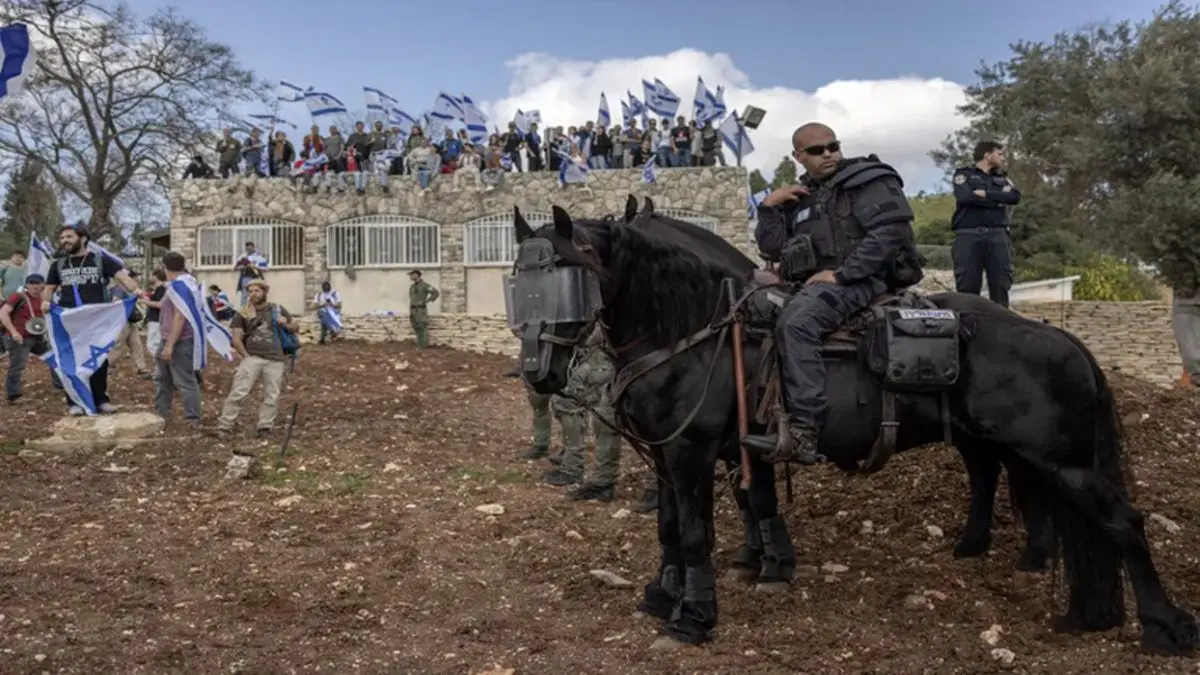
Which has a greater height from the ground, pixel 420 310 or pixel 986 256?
pixel 986 256

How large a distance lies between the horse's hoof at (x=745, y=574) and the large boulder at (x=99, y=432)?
7.39 m

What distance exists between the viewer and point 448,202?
26.1m

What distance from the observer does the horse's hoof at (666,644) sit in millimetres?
5328

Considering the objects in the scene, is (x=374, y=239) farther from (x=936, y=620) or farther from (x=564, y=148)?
(x=936, y=620)

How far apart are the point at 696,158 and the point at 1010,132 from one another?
10.9 m

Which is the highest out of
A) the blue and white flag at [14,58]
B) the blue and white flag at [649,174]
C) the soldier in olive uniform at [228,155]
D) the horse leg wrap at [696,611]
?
the soldier in olive uniform at [228,155]

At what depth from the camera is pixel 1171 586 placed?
5.92 meters

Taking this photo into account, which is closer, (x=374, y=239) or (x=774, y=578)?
(x=774, y=578)

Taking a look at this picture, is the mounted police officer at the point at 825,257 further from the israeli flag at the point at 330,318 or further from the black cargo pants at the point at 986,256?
the israeli flag at the point at 330,318

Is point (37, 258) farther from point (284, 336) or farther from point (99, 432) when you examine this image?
point (284, 336)

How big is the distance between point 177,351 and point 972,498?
886 cm

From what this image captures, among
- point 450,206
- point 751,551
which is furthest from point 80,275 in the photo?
point 450,206

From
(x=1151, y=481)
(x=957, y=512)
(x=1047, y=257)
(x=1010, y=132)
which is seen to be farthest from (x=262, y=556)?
(x=1047, y=257)

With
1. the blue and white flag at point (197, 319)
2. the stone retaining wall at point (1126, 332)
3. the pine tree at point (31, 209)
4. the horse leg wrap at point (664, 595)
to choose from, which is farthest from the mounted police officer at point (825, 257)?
the pine tree at point (31, 209)
